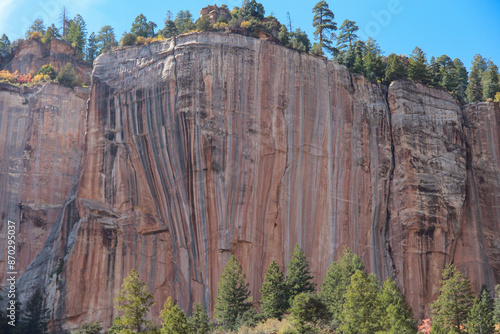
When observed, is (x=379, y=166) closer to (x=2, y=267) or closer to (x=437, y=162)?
(x=437, y=162)

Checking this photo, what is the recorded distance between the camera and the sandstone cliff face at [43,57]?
81.8 m

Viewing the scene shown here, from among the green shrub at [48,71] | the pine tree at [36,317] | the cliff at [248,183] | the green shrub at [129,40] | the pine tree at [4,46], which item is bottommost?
the pine tree at [36,317]

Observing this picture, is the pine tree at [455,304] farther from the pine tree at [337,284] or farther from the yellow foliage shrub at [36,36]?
the yellow foliage shrub at [36,36]

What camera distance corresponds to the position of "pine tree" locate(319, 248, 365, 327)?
49647 mm

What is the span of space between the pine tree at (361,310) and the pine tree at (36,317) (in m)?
23.7

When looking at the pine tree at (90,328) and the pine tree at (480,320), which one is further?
the pine tree at (90,328)

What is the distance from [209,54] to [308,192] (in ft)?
45.5

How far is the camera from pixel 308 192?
209 ft

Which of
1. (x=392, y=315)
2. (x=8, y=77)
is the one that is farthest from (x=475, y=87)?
(x=8, y=77)

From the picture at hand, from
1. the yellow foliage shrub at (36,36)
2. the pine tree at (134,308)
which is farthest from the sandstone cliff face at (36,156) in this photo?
the pine tree at (134,308)

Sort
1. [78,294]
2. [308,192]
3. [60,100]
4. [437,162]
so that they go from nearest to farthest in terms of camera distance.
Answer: [78,294] → [308,192] → [437,162] → [60,100]

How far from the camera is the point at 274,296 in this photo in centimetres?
5150

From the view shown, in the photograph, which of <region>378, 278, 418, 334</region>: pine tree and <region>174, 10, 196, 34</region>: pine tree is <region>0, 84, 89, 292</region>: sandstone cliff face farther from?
<region>378, 278, 418, 334</region>: pine tree

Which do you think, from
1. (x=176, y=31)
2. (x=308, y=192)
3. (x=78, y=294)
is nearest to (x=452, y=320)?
(x=308, y=192)
